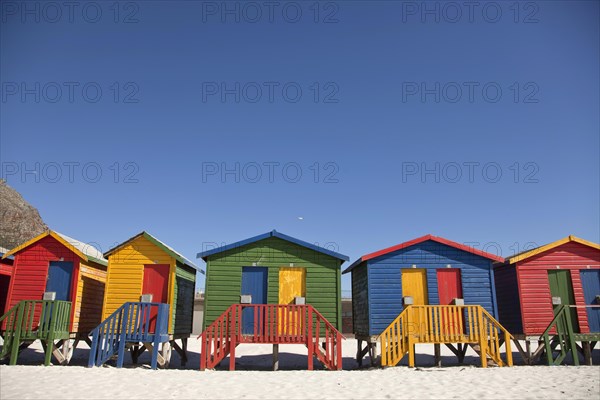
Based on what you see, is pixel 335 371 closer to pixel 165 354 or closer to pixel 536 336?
pixel 165 354

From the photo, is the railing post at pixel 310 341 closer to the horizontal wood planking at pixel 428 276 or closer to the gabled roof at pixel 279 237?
the gabled roof at pixel 279 237

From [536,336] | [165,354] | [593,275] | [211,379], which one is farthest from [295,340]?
[593,275]

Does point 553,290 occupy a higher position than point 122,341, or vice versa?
point 553,290

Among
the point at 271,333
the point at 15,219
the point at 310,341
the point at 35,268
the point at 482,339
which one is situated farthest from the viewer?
the point at 15,219

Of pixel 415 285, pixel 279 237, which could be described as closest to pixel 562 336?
pixel 415 285

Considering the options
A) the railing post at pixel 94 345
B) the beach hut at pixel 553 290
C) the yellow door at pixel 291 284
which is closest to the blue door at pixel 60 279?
the railing post at pixel 94 345

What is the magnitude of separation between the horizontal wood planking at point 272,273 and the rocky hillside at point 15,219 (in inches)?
1478

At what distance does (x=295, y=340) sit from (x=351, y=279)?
6.42 metres

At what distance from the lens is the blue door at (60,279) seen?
1645 cm

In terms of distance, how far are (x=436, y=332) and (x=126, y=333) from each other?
10253mm

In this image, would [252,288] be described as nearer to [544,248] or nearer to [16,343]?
[16,343]

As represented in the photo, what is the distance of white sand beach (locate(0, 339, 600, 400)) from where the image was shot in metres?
9.65

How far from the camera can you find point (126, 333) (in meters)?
14.7

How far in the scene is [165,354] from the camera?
15477 millimetres
